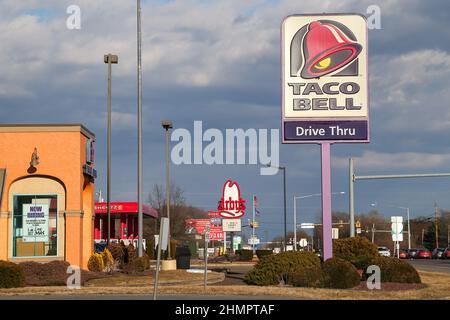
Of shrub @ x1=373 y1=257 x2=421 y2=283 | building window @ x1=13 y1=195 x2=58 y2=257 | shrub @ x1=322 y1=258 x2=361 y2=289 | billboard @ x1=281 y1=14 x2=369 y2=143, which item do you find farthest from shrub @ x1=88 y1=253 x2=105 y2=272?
shrub @ x1=373 y1=257 x2=421 y2=283

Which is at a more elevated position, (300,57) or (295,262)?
(300,57)

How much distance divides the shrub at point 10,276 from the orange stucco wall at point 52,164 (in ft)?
24.0

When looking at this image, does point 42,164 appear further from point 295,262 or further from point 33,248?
point 295,262

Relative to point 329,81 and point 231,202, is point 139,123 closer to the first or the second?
point 231,202

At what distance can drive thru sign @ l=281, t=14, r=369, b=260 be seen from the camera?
29969 millimetres

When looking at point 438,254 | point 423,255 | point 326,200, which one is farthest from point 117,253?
point 423,255

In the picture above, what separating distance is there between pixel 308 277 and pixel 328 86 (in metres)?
7.73

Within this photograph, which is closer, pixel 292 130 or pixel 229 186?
pixel 292 130

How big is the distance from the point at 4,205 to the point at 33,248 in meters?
2.42

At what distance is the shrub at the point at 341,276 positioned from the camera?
26.6 m

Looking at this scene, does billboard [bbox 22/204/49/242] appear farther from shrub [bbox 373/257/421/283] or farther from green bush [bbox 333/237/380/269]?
shrub [bbox 373/257/421/283]
